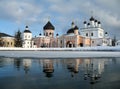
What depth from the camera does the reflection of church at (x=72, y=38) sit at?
8141 cm

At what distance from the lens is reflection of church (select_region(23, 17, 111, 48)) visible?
81406mm

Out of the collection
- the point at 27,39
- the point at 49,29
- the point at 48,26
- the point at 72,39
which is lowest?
the point at 72,39

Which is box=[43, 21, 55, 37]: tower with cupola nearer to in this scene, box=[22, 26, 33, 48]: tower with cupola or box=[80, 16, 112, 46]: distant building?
box=[22, 26, 33, 48]: tower with cupola

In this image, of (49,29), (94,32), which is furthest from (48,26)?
(94,32)

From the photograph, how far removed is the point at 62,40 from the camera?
83.7 metres

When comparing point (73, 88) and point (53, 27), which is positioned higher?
point (53, 27)

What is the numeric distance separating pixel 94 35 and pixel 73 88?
83767mm

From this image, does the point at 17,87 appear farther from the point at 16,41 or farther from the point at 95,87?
the point at 16,41

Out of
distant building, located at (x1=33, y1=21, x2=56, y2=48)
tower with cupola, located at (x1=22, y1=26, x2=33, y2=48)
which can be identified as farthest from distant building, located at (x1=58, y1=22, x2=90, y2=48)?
tower with cupola, located at (x1=22, y1=26, x2=33, y2=48)

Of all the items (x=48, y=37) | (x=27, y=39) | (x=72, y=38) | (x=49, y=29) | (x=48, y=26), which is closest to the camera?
(x=72, y=38)

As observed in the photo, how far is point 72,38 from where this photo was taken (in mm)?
80312

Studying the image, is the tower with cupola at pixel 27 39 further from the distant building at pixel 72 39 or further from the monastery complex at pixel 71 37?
A: the distant building at pixel 72 39

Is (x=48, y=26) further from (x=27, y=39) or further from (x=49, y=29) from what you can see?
(x=27, y=39)

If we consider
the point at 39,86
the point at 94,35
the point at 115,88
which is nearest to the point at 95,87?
the point at 115,88
